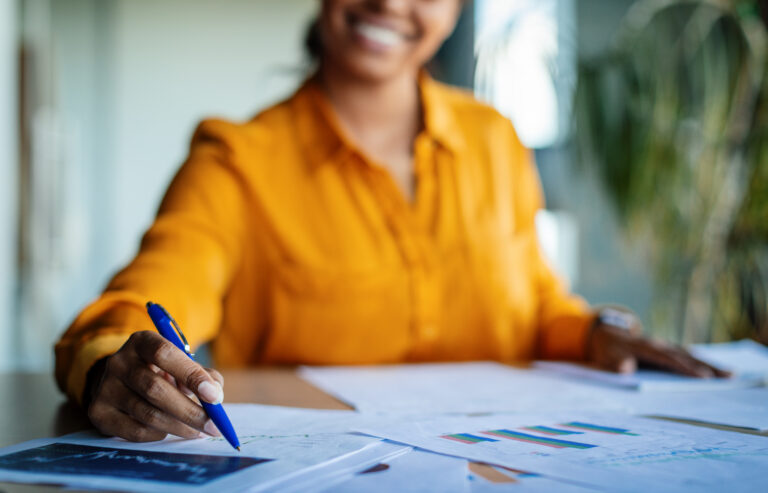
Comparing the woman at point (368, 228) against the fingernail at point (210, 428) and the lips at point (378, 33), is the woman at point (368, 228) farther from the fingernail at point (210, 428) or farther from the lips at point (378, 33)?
the fingernail at point (210, 428)

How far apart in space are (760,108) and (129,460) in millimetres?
1915

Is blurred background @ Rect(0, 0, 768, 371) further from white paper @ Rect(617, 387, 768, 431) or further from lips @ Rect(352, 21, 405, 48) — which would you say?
white paper @ Rect(617, 387, 768, 431)

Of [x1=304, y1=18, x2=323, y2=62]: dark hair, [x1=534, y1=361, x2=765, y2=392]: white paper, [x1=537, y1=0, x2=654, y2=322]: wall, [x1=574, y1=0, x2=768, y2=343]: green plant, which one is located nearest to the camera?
[x1=534, y1=361, x2=765, y2=392]: white paper

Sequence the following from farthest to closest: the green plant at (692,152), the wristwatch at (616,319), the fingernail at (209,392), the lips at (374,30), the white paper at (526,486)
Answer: the green plant at (692,152)
the lips at (374,30)
the wristwatch at (616,319)
the fingernail at (209,392)
the white paper at (526,486)

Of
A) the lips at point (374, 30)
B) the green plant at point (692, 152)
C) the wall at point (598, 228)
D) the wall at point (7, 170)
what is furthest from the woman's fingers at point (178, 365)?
the wall at point (7, 170)

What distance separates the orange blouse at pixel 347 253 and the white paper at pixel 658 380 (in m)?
0.19

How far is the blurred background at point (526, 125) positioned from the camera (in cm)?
195

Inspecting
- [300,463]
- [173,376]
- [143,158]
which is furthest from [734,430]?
[143,158]

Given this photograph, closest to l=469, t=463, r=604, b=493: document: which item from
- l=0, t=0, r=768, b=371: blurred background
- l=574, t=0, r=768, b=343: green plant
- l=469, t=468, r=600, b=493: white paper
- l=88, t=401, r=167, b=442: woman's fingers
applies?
l=469, t=468, r=600, b=493: white paper

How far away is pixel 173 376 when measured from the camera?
2.01 feet

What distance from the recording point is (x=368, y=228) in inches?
50.4

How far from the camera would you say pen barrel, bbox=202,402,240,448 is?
1.87ft

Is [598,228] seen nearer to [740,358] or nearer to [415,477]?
[740,358]

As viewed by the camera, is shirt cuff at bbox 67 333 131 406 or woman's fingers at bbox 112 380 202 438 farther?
shirt cuff at bbox 67 333 131 406
